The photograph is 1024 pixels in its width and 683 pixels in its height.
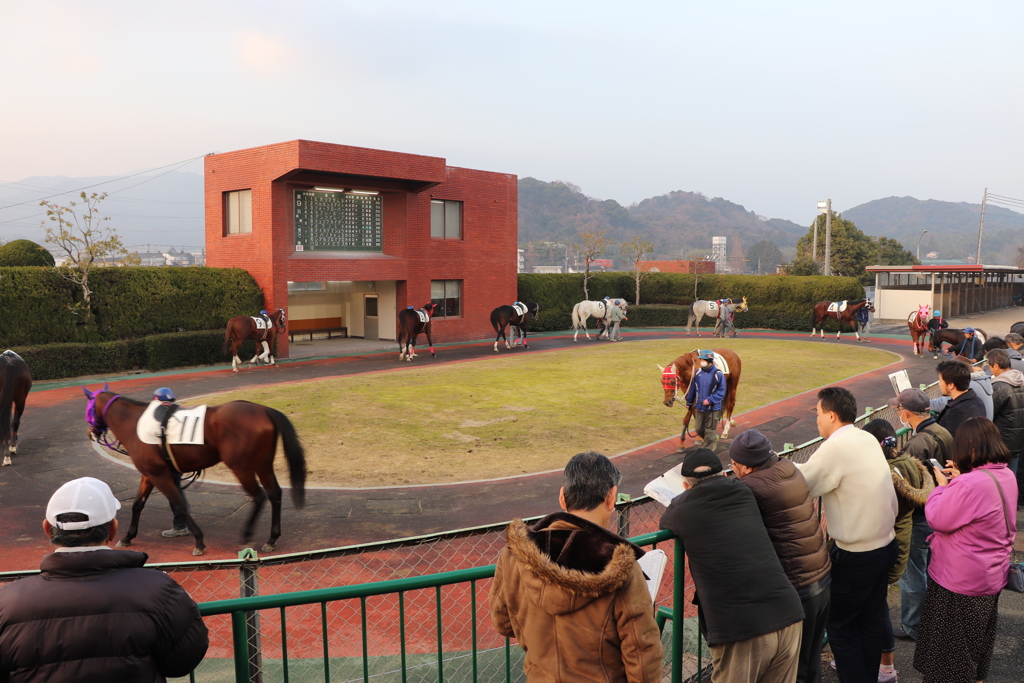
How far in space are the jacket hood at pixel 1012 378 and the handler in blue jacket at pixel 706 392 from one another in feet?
13.4

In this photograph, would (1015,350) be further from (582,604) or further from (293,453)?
(293,453)

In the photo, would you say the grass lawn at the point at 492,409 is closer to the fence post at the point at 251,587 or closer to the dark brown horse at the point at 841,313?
the dark brown horse at the point at 841,313

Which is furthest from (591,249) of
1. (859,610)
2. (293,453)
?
(859,610)

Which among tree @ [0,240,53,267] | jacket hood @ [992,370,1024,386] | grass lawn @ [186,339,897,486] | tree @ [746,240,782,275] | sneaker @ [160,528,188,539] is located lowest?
sneaker @ [160,528,188,539]

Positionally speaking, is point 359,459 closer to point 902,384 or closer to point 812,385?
point 902,384

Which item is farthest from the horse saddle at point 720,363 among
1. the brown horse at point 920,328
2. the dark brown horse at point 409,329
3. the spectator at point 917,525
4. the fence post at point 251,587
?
the brown horse at point 920,328

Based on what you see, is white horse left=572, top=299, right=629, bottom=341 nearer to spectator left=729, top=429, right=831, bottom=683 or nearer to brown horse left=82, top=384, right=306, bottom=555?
brown horse left=82, top=384, right=306, bottom=555

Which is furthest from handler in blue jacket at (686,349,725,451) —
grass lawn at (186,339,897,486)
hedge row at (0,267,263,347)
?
hedge row at (0,267,263,347)

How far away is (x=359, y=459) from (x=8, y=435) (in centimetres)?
531

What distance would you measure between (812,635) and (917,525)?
6.79 feet

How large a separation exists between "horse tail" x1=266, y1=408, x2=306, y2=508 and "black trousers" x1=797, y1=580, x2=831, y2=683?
5279 mm

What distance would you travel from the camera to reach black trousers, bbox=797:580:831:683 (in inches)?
151

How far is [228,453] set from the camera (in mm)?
7547

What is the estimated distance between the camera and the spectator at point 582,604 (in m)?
2.59
